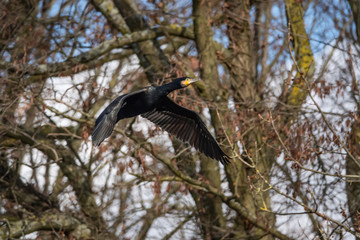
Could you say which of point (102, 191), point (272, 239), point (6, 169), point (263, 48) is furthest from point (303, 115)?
point (6, 169)

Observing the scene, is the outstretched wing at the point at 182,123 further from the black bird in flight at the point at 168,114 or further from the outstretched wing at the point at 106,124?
the outstretched wing at the point at 106,124

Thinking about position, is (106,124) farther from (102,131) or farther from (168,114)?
(168,114)

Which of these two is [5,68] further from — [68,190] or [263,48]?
[263,48]

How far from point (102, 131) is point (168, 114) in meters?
2.19

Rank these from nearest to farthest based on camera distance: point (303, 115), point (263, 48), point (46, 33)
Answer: point (303, 115) → point (46, 33) → point (263, 48)

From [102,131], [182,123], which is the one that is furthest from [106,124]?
[182,123]

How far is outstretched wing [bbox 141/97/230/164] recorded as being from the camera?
6586mm

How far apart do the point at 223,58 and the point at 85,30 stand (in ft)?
6.50

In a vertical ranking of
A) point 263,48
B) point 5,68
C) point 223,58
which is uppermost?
point 263,48

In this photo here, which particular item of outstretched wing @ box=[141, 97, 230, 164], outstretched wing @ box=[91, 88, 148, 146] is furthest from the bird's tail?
outstretched wing @ box=[141, 97, 230, 164]

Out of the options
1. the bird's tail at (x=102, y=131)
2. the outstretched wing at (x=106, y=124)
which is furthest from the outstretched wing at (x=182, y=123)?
the bird's tail at (x=102, y=131)

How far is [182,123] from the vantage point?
6895mm

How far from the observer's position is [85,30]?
8.61 metres

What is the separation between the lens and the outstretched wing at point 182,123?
6586 mm
